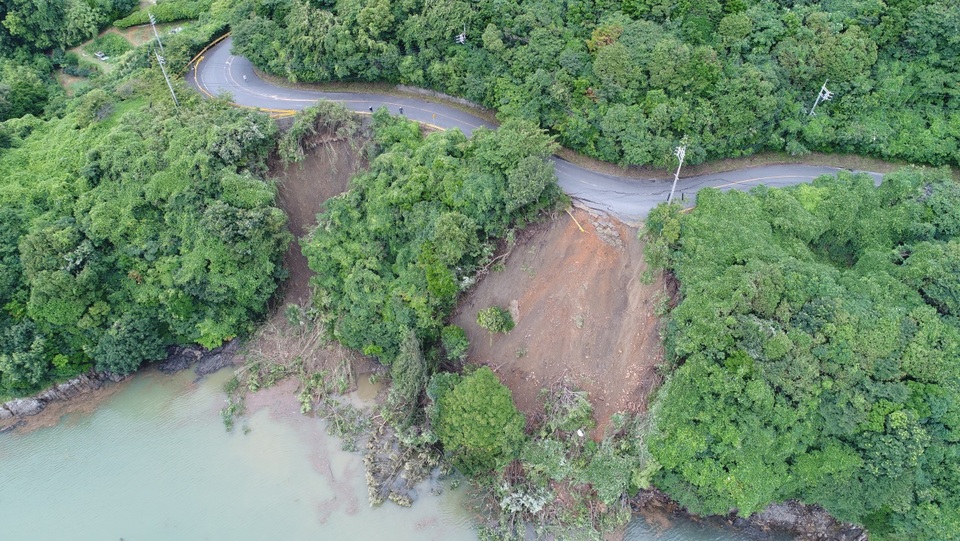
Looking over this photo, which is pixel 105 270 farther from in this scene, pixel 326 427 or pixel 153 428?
pixel 326 427

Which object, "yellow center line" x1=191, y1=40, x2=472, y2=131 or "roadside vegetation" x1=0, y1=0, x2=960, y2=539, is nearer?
"roadside vegetation" x1=0, y1=0, x2=960, y2=539

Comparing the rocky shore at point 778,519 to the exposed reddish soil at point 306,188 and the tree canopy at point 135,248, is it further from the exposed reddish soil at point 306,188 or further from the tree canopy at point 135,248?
the tree canopy at point 135,248

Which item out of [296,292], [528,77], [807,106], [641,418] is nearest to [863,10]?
[807,106]

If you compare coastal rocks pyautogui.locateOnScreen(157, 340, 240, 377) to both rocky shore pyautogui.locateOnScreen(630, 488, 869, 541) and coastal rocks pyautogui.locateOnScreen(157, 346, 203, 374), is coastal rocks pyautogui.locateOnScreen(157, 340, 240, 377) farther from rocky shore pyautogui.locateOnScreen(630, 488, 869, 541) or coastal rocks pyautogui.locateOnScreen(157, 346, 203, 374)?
rocky shore pyautogui.locateOnScreen(630, 488, 869, 541)

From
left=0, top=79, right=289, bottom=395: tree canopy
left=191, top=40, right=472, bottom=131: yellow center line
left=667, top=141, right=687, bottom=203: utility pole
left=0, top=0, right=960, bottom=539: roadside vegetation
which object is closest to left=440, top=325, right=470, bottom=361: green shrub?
left=0, top=0, right=960, bottom=539: roadside vegetation

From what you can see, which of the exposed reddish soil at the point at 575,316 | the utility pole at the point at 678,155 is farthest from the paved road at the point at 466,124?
the exposed reddish soil at the point at 575,316
